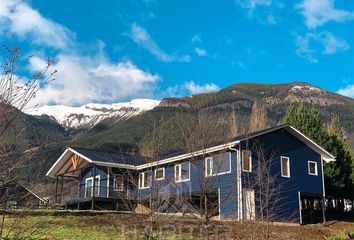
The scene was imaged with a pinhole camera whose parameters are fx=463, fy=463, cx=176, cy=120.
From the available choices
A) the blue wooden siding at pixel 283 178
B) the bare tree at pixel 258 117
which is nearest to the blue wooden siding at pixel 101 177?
the blue wooden siding at pixel 283 178

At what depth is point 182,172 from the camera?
3172 cm

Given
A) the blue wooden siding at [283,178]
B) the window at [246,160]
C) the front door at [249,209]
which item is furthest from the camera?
the blue wooden siding at [283,178]

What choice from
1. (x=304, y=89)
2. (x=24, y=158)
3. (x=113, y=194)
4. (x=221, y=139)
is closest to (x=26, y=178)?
(x=24, y=158)

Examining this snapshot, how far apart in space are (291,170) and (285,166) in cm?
48

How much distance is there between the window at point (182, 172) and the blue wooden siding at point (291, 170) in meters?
4.97

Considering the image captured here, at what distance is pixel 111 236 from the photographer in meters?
16.3

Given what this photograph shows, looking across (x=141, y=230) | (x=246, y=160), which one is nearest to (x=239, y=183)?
(x=246, y=160)

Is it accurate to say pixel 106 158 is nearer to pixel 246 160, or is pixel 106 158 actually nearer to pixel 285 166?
pixel 246 160

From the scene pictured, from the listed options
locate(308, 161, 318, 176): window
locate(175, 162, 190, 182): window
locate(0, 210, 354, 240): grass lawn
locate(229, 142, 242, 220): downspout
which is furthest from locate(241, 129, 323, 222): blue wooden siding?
locate(0, 210, 354, 240): grass lawn

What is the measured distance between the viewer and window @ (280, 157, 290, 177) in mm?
29891

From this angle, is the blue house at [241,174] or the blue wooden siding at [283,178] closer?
the blue house at [241,174]

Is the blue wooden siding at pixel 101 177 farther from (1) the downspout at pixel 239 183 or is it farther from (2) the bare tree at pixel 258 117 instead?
(2) the bare tree at pixel 258 117

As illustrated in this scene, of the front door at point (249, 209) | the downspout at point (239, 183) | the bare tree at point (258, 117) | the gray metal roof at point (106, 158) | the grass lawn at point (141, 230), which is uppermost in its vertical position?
the bare tree at point (258, 117)

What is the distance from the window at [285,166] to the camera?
98.1ft
